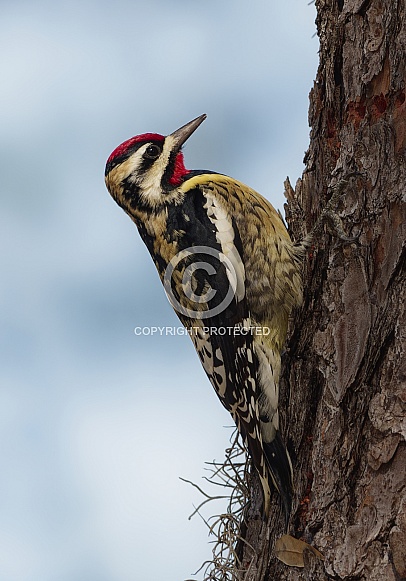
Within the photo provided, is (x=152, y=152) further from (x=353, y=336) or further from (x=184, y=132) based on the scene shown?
(x=353, y=336)

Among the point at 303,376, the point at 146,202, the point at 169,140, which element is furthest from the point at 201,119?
the point at 303,376

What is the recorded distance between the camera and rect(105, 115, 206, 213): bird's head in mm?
3174

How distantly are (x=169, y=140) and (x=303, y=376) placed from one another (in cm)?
147

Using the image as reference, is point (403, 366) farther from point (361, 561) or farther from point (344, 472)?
point (361, 561)

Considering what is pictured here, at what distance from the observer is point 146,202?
10.4 ft

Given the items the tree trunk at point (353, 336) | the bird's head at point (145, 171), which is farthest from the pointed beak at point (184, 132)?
the tree trunk at point (353, 336)

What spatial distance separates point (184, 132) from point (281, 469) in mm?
1671

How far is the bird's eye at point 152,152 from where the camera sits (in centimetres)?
323

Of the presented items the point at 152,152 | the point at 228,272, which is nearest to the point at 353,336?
the point at 228,272

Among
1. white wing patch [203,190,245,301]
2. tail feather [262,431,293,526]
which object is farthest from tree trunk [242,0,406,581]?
white wing patch [203,190,245,301]

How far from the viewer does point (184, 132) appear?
3.31 meters

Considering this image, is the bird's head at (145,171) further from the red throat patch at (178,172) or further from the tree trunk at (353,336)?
the tree trunk at (353,336)

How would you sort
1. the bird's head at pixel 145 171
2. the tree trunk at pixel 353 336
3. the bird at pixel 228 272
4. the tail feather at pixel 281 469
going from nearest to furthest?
the tree trunk at pixel 353 336
the tail feather at pixel 281 469
the bird at pixel 228 272
the bird's head at pixel 145 171

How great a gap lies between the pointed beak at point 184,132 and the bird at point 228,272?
0.48 feet
